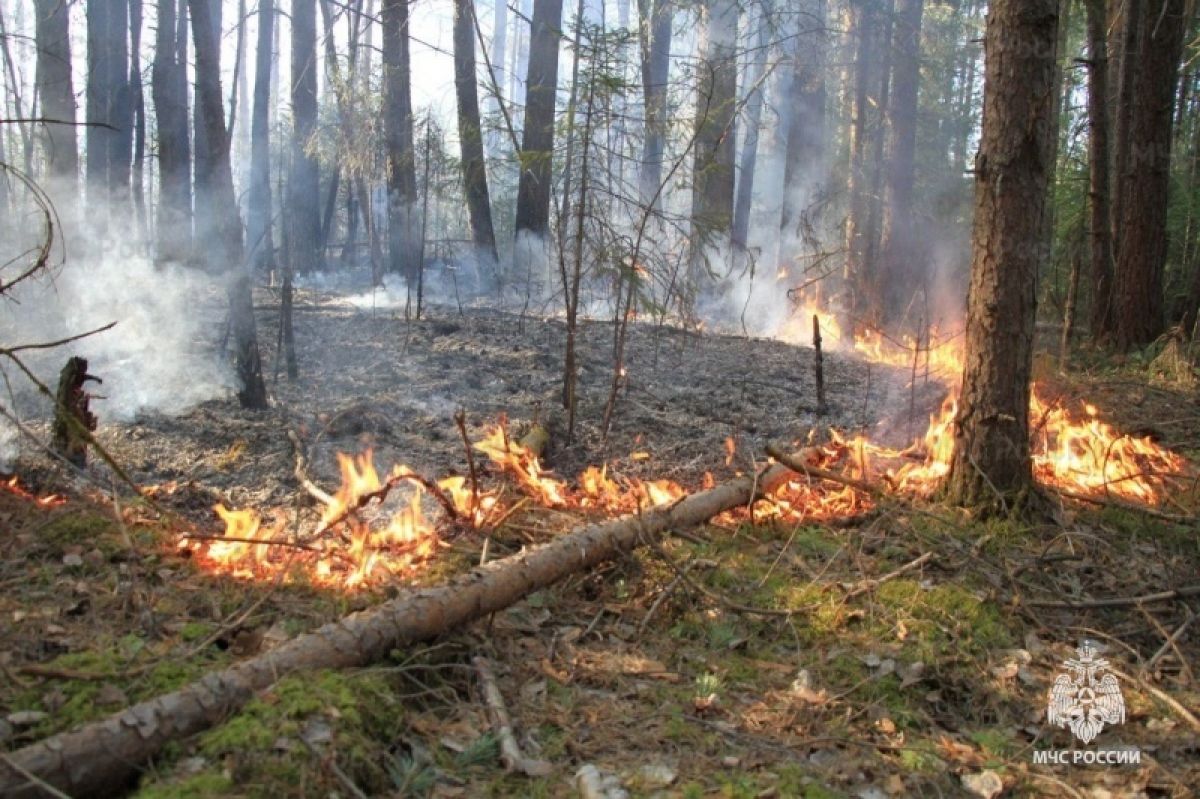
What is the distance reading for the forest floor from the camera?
2.79m

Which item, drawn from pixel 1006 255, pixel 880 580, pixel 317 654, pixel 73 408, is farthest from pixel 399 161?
pixel 317 654

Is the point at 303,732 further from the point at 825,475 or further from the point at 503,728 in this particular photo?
the point at 825,475

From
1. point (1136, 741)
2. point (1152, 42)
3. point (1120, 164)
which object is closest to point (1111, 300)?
point (1120, 164)

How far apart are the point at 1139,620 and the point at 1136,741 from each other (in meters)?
1.10

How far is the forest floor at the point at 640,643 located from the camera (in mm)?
2795

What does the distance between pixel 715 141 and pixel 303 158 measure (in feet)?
35.8

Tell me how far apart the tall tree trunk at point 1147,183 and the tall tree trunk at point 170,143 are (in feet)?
44.7

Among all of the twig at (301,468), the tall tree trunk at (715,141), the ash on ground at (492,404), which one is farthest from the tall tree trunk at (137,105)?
the twig at (301,468)

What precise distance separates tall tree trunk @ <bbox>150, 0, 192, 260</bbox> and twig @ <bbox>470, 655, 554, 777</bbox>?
12.8 metres

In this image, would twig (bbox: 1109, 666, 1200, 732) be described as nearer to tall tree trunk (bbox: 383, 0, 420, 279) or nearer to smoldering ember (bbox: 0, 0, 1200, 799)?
smoldering ember (bbox: 0, 0, 1200, 799)

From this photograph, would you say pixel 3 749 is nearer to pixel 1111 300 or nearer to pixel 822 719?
pixel 822 719

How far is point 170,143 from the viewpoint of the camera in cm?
1434

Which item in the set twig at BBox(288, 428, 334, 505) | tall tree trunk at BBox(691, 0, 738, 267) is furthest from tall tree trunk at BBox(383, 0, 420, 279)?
twig at BBox(288, 428, 334, 505)

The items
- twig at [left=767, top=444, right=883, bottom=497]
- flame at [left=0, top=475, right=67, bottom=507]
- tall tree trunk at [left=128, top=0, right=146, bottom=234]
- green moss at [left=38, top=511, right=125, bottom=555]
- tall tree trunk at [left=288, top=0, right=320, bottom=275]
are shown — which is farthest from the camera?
tall tree trunk at [left=128, top=0, right=146, bottom=234]
